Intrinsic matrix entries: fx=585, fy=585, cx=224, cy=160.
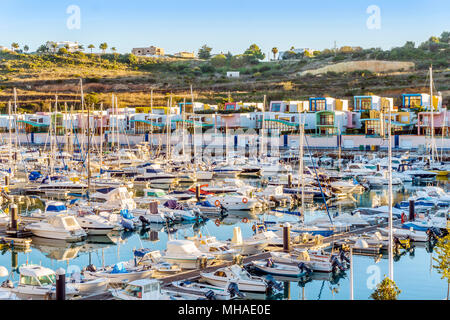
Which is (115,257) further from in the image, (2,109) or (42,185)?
(2,109)

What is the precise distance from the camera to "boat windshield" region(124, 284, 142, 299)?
1449 centimetres

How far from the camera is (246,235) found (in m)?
25.8

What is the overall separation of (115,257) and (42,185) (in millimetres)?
18003

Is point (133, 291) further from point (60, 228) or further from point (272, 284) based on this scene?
point (60, 228)

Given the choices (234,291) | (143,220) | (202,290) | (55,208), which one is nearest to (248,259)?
(234,291)

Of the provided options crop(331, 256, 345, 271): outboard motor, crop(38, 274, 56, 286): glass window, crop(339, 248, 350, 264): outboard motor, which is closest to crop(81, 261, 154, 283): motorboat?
crop(38, 274, 56, 286): glass window

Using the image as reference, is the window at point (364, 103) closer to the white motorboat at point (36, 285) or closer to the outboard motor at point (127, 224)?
the outboard motor at point (127, 224)

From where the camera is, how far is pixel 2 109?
101 meters

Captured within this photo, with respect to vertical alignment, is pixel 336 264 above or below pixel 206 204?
below

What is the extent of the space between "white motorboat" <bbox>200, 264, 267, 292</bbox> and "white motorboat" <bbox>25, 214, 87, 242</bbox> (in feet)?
30.6

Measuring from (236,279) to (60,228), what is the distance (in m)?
10.7

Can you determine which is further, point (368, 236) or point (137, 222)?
point (137, 222)

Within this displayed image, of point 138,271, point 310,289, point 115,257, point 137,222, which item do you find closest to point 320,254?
point 310,289

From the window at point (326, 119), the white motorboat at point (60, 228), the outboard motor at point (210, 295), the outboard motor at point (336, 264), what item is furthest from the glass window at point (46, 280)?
the window at point (326, 119)
